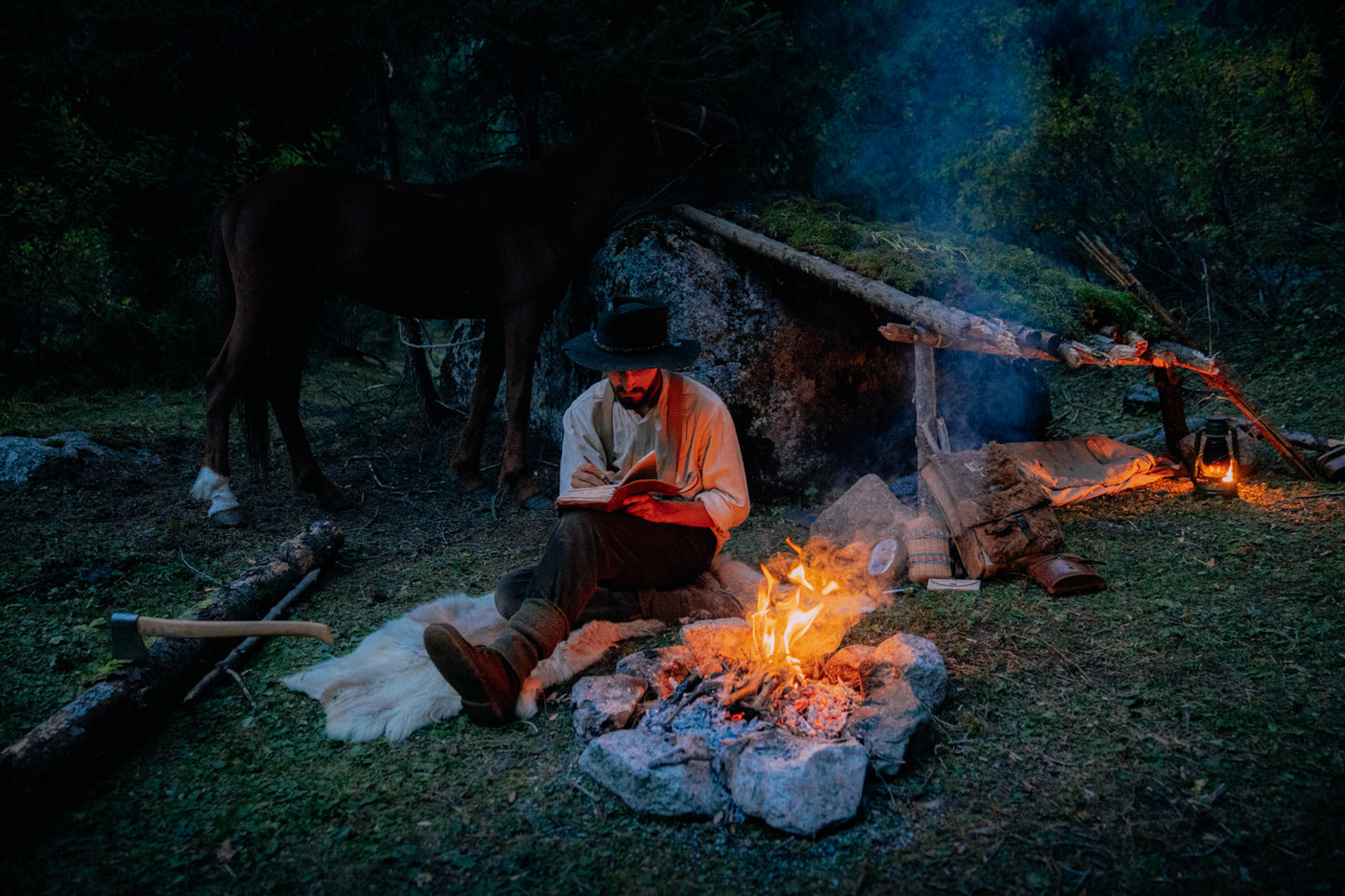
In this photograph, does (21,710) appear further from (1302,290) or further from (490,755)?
(1302,290)

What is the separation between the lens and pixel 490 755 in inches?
107

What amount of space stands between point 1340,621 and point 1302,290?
6.15 metres

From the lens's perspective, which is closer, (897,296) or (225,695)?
(225,695)

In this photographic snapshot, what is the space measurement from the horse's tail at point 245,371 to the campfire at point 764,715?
3.96 meters

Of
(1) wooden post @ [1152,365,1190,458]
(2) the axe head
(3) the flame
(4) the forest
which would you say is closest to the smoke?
(4) the forest

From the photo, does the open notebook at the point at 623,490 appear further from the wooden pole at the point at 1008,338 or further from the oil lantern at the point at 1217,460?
the oil lantern at the point at 1217,460

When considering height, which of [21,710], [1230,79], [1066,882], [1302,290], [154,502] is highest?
[1230,79]

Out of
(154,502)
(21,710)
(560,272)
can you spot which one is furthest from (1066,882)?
(154,502)

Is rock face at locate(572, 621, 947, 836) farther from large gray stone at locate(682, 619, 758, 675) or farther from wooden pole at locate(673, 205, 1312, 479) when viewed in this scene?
wooden pole at locate(673, 205, 1312, 479)

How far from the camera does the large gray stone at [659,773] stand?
2.32 meters

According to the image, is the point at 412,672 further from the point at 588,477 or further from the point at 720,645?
the point at 720,645

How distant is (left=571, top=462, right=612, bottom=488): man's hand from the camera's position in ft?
11.7

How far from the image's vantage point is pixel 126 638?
279 centimetres

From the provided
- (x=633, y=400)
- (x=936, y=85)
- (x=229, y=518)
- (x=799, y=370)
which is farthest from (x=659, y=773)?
(x=936, y=85)
